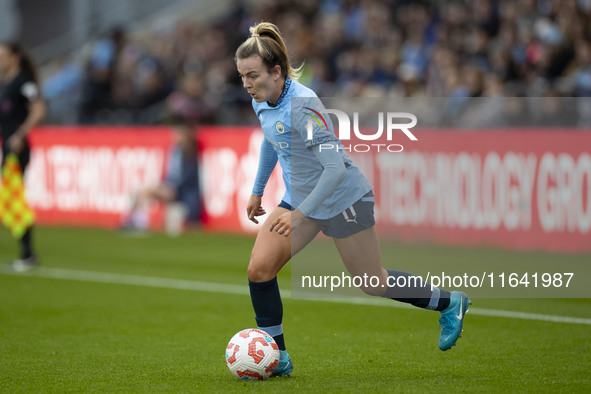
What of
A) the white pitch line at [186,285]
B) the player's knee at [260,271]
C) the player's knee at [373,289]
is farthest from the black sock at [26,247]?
the player's knee at [373,289]

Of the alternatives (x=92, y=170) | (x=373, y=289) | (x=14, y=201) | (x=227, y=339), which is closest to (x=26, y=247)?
(x=14, y=201)

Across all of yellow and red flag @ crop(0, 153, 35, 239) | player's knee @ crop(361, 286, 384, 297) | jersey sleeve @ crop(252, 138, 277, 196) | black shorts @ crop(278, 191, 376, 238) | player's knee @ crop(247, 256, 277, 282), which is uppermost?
jersey sleeve @ crop(252, 138, 277, 196)

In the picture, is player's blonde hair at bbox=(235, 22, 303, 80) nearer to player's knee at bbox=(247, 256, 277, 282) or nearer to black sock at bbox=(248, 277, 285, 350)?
player's knee at bbox=(247, 256, 277, 282)

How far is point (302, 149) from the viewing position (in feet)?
19.6

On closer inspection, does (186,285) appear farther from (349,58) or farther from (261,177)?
(349,58)

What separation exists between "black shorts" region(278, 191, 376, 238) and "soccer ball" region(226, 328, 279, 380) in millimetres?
768

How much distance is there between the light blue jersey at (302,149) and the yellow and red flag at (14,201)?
669 cm

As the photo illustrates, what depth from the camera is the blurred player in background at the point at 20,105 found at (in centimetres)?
1211

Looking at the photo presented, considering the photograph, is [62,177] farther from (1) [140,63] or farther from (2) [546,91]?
(2) [546,91]

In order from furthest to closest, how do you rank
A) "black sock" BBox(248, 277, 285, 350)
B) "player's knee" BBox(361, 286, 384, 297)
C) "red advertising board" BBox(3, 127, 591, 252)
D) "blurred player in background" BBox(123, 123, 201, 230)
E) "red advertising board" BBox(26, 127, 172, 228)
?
"red advertising board" BBox(26, 127, 172, 228) < "blurred player in background" BBox(123, 123, 201, 230) < "red advertising board" BBox(3, 127, 591, 252) < "player's knee" BBox(361, 286, 384, 297) < "black sock" BBox(248, 277, 285, 350)

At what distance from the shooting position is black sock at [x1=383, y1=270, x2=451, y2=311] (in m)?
6.26

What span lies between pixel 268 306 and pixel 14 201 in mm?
7287

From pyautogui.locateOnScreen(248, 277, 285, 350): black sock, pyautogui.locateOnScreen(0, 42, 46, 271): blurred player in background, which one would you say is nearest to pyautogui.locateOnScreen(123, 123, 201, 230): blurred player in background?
pyautogui.locateOnScreen(0, 42, 46, 271): blurred player in background

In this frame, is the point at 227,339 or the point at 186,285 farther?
the point at 186,285
